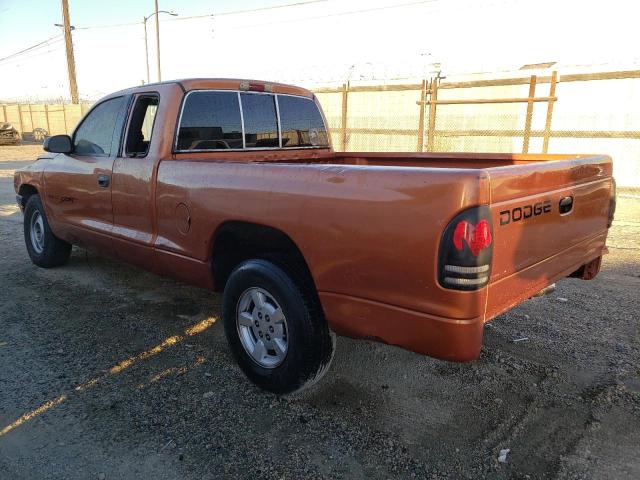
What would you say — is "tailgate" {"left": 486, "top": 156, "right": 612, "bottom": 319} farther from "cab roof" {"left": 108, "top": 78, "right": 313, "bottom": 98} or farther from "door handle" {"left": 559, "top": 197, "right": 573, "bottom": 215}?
"cab roof" {"left": 108, "top": 78, "right": 313, "bottom": 98}

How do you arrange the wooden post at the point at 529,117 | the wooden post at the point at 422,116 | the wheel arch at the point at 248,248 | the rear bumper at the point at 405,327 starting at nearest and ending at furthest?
the rear bumper at the point at 405,327 → the wheel arch at the point at 248,248 → the wooden post at the point at 529,117 → the wooden post at the point at 422,116

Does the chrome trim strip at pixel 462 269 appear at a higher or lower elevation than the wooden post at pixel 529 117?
lower

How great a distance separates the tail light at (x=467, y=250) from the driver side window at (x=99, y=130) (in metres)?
3.31

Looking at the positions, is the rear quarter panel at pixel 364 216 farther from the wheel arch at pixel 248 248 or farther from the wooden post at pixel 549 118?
the wooden post at pixel 549 118

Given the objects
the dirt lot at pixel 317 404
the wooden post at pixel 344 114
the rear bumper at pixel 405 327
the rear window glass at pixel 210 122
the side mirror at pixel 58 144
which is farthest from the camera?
the wooden post at pixel 344 114

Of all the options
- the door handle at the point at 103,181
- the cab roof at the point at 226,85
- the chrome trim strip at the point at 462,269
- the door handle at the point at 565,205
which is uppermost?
the cab roof at the point at 226,85

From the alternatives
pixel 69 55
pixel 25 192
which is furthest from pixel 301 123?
pixel 69 55

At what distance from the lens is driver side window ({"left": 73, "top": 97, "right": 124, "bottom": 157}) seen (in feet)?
14.7

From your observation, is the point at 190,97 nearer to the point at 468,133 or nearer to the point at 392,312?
the point at 392,312

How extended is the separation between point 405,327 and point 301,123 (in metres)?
2.81

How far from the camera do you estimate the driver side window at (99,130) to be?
14.7 ft

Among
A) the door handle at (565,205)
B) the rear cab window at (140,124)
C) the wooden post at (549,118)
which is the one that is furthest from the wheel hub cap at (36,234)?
the wooden post at (549,118)

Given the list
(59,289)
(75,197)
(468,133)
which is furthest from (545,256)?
(468,133)

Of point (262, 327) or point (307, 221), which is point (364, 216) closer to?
point (307, 221)
